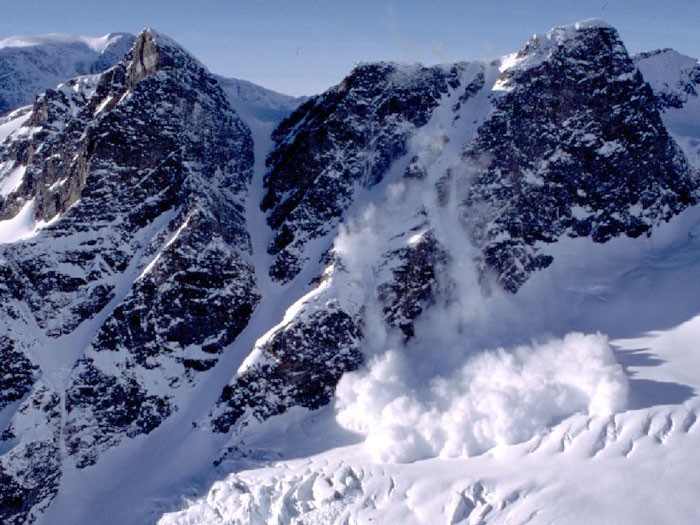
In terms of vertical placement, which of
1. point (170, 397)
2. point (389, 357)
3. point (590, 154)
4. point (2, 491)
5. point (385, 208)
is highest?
point (590, 154)

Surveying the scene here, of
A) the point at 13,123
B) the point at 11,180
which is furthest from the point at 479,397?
the point at 13,123

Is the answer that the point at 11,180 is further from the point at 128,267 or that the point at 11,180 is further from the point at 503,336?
the point at 503,336

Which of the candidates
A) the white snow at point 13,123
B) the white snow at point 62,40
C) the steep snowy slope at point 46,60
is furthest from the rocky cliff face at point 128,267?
the white snow at point 62,40

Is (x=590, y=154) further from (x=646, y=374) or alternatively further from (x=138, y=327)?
(x=138, y=327)

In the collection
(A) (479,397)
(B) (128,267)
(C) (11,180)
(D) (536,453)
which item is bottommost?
(D) (536,453)

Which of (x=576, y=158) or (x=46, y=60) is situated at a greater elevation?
(x=46, y=60)

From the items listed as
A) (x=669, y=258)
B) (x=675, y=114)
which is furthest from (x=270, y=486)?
(x=675, y=114)

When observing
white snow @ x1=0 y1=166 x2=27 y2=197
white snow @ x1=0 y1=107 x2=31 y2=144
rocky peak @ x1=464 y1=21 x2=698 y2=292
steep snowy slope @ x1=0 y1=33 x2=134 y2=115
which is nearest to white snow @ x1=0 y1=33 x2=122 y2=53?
steep snowy slope @ x1=0 y1=33 x2=134 y2=115
